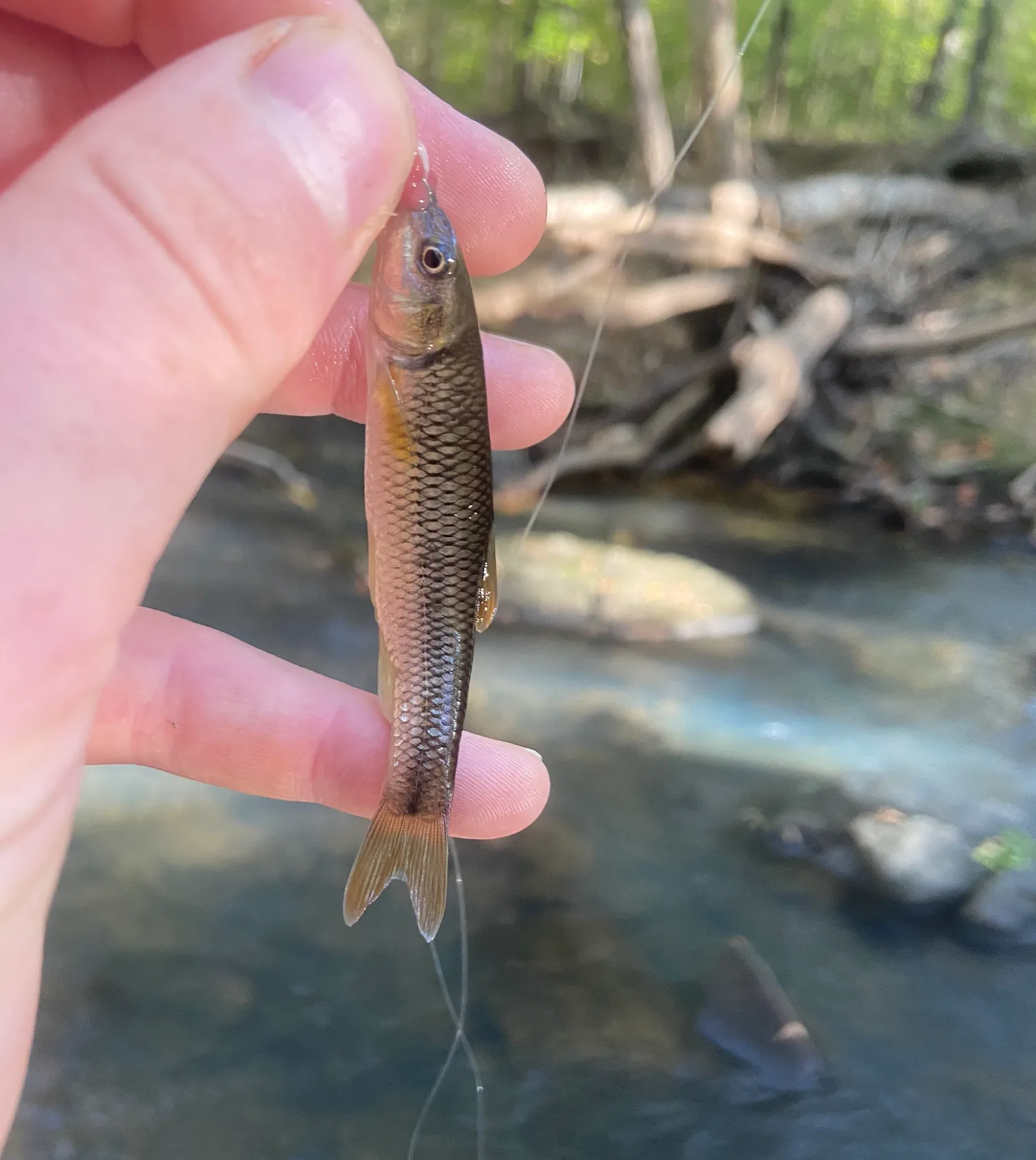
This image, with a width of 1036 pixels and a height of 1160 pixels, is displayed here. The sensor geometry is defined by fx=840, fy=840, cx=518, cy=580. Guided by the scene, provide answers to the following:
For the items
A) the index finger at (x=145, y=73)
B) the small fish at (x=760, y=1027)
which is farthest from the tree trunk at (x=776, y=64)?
the small fish at (x=760, y=1027)

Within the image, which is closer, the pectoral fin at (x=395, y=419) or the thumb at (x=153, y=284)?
the thumb at (x=153, y=284)

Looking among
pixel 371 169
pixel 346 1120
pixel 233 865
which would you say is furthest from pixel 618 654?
pixel 371 169

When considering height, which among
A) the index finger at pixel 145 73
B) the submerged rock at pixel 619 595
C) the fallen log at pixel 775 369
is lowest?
the submerged rock at pixel 619 595

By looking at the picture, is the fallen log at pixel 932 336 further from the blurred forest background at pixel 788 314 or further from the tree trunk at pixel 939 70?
the tree trunk at pixel 939 70

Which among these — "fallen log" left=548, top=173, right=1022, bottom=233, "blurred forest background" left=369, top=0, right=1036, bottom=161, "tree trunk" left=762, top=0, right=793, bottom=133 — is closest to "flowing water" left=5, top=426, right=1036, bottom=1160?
"fallen log" left=548, top=173, right=1022, bottom=233

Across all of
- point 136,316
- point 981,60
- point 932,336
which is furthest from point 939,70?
point 136,316

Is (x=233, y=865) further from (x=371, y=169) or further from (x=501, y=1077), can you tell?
(x=371, y=169)

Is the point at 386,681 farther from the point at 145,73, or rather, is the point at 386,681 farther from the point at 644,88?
the point at 644,88
